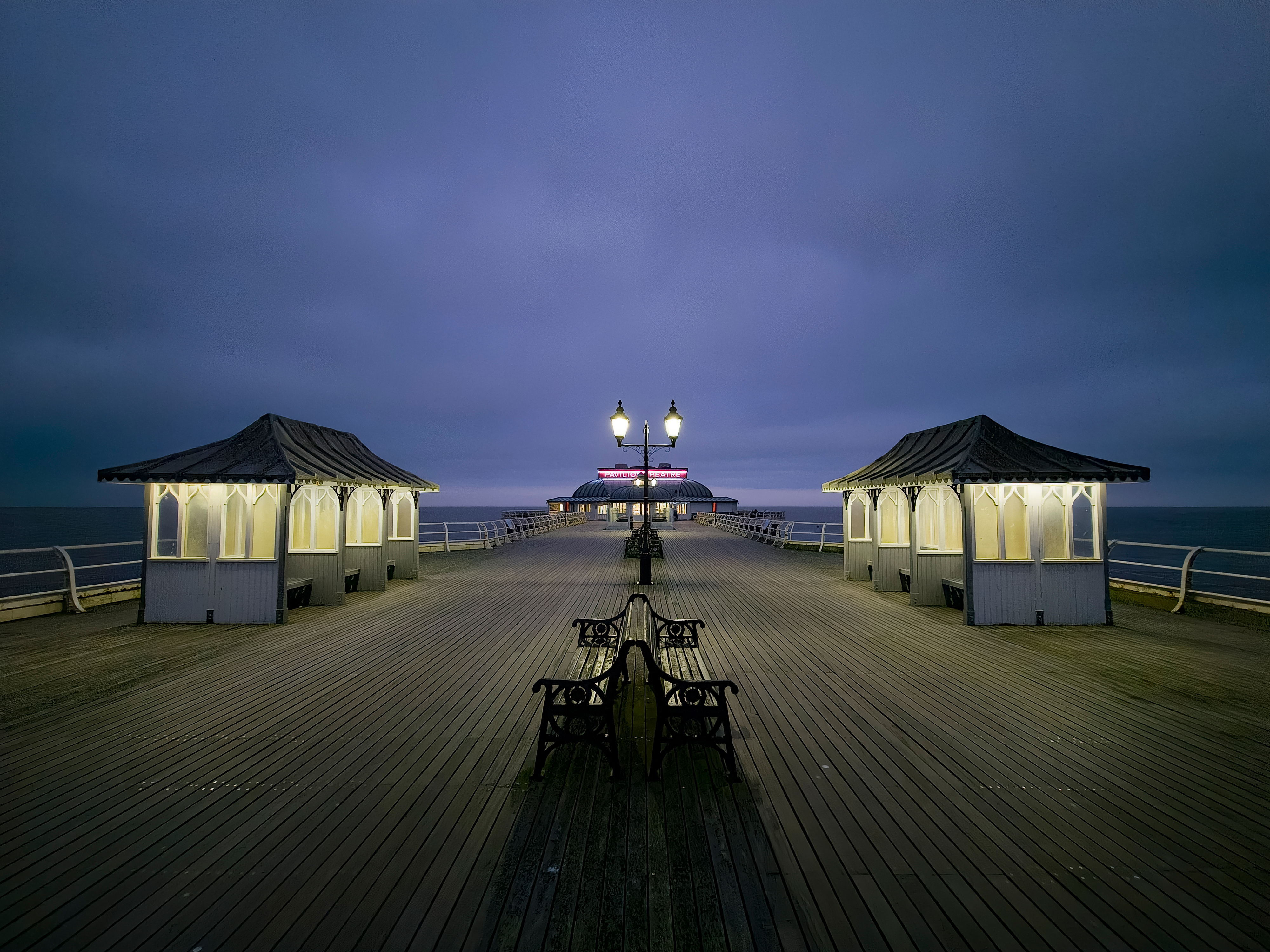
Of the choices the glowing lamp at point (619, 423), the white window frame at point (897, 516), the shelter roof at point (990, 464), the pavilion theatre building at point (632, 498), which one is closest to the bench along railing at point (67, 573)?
the glowing lamp at point (619, 423)

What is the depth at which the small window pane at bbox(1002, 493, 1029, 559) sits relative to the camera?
875 centimetres

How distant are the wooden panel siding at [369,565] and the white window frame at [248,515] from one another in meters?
2.86

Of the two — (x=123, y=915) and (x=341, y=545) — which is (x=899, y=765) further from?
(x=341, y=545)

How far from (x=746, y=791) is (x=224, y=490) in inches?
361

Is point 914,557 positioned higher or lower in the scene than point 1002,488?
lower

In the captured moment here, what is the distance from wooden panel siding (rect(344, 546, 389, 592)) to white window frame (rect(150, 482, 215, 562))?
3171mm

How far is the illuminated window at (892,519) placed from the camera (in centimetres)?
1159

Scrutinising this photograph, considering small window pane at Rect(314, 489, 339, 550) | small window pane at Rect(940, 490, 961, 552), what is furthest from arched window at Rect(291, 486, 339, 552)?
small window pane at Rect(940, 490, 961, 552)

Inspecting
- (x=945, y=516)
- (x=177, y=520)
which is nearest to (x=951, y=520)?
(x=945, y=516)

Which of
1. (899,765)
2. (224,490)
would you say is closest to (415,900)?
(899,765)

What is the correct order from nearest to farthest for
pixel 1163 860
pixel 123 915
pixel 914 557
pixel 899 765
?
pixel 123 915 → pixel 1163 860 → pixel 899 765 → pixel 914 557

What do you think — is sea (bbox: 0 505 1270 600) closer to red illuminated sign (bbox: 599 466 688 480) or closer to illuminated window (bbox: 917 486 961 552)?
illuminated window (bbox: 917 486 961 552)

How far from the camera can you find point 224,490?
862 cm

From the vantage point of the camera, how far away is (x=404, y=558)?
1344cm
